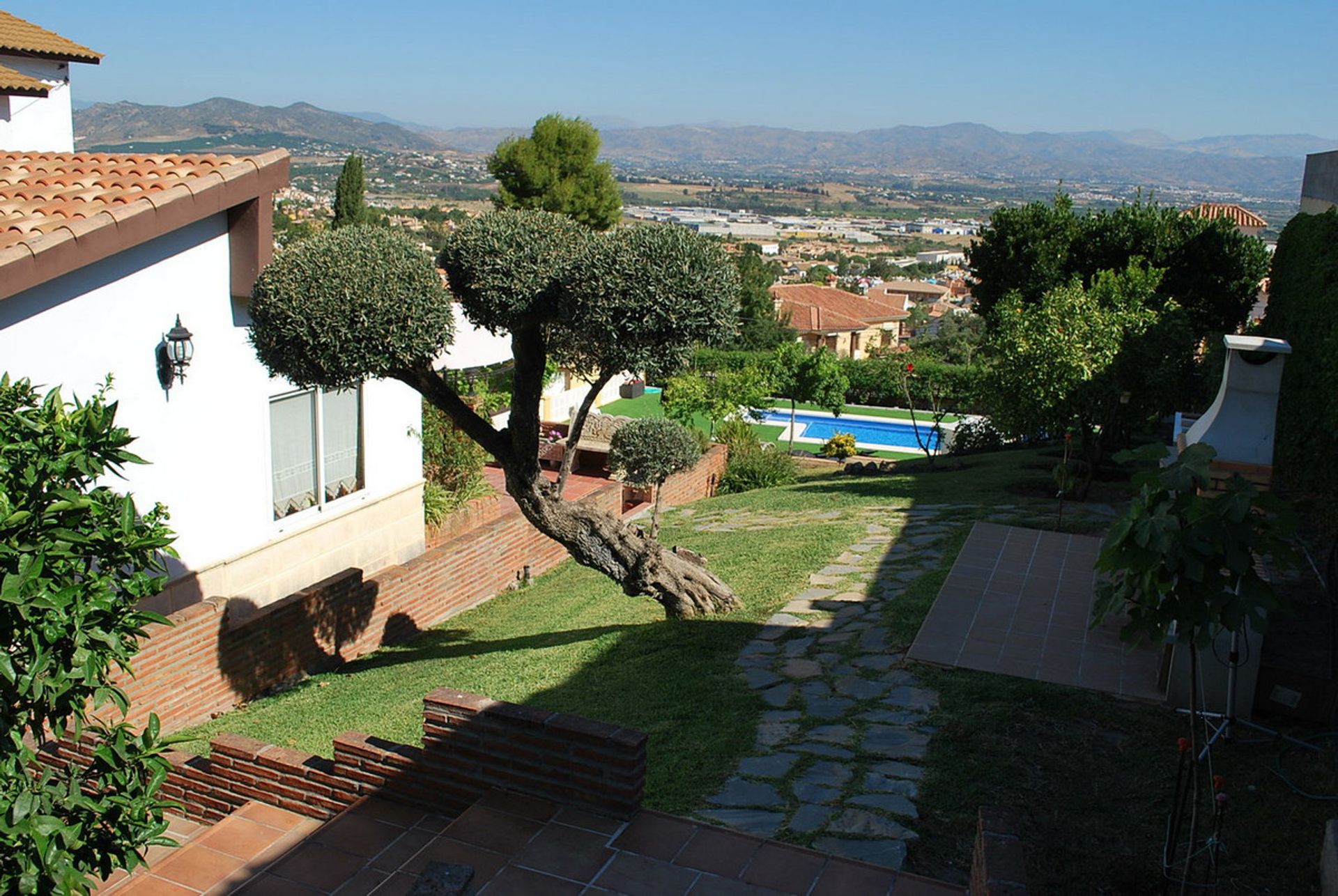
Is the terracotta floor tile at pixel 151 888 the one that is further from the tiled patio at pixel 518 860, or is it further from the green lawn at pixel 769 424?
the green lawn at pixel 769 424

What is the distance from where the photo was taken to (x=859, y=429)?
37.0 m

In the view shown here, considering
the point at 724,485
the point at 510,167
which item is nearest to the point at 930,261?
the point at 510,167

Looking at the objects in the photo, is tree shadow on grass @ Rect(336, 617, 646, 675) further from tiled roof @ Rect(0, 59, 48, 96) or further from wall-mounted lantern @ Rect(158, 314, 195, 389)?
tiled roof @ Rect(0, 59, 48, 96)

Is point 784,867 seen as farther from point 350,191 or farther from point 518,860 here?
point 350,191

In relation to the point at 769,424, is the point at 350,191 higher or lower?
higher

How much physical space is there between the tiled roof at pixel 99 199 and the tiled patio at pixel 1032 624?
7.15m

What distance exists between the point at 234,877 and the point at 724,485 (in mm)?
14745

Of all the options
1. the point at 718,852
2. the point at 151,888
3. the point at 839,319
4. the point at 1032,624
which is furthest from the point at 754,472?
the point at 839,319

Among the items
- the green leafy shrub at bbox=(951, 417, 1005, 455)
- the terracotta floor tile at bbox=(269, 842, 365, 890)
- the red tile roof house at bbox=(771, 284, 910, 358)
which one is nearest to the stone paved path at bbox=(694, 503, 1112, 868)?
the terracotta floor tile at bbox=(269, 842, 365, 890)

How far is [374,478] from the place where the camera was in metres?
12.4

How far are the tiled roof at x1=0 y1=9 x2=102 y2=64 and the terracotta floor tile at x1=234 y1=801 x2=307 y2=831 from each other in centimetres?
1308

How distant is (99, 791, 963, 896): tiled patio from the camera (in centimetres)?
491

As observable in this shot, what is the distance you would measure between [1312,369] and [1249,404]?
513 cm

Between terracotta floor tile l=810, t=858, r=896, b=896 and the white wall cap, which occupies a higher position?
the white wall cap
